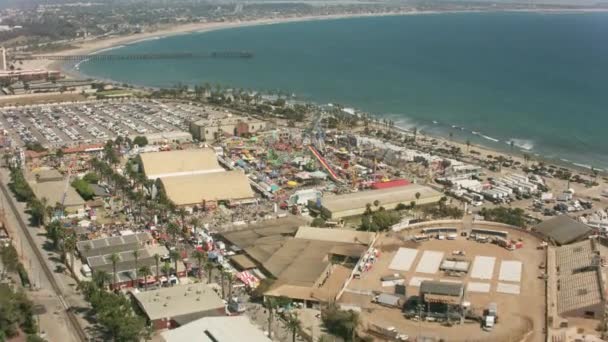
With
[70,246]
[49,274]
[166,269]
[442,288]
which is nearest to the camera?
[442,288]

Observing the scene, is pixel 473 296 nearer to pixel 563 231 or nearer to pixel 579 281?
pixel 579 281

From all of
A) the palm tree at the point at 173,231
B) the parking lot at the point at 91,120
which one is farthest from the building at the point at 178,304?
the parking lot at the point at 91,120

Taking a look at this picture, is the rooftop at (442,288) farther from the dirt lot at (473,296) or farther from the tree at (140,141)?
the tree at (140,141)

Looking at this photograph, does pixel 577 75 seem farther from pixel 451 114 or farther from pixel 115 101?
pixel 115 101

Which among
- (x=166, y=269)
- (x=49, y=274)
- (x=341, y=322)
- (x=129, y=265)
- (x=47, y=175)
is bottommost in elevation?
(x=49, y=274)

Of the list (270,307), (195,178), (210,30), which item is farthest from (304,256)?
(210,30)

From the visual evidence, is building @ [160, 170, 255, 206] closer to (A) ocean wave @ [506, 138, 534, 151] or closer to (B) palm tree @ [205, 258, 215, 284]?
(B) palm tree @ [205, 258, 215, 284]
